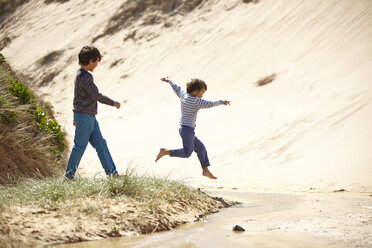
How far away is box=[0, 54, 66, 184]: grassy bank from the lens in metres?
6.14

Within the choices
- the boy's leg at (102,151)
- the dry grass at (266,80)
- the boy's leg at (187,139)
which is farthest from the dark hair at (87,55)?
the dry grass at (266,80)

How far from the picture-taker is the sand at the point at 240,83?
10.1 meters

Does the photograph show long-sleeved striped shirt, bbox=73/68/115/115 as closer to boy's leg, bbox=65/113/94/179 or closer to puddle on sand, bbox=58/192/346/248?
boy's leg, bbox=65/113/94/179

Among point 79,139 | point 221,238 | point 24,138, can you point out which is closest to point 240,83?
point 24,138

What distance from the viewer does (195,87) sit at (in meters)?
6.34

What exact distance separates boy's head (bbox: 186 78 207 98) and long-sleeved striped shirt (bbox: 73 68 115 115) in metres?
1.29

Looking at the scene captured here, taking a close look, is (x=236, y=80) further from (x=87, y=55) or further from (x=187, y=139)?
(x=87, y=55)

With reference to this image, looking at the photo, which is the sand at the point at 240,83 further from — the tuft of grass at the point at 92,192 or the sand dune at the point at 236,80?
the tuft of grass at the point at 92,192

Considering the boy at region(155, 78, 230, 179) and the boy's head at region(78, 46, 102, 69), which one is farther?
the boy at region(155, 78, 230, 179)

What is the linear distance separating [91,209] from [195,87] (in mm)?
2659

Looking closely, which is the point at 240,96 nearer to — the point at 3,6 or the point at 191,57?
the point at 191,57

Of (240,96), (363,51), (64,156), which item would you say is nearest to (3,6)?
(240,96)

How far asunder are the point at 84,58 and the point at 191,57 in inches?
615

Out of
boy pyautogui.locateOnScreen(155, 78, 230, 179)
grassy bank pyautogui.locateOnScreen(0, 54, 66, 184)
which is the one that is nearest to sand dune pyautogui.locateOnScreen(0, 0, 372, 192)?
grassy bank pyautogui.locateOnScreen(0, 54, 66, 184)
